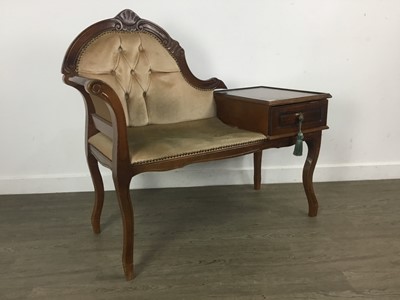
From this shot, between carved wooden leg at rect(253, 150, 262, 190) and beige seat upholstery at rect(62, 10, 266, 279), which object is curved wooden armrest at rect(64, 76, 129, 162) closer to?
beige seat upholstery at rect(62, 10, 266, 279)

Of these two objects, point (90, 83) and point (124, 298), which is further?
point (124, 298)

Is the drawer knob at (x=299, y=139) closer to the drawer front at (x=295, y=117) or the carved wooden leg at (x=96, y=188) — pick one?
the drawer front at (x=295, y=117)

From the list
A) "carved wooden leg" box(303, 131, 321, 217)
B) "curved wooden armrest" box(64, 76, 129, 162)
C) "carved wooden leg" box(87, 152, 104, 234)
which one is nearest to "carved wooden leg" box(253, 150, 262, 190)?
"carved wooden leg" box(303, 131, 321, 217)

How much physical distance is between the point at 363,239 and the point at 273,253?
0.44 m

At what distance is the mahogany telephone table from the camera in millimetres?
1588

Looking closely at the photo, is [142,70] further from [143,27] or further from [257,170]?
[257,170]

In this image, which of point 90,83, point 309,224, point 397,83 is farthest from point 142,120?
point 397,83

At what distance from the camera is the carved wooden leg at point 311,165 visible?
5.76 ft

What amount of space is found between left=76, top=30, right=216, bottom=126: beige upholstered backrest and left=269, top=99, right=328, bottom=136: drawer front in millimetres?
441

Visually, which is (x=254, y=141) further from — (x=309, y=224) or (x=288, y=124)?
(x=309, y=224)

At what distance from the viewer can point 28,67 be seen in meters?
2.09

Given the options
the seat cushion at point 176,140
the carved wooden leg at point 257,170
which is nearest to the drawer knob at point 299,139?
the seat cushion at point 176,140

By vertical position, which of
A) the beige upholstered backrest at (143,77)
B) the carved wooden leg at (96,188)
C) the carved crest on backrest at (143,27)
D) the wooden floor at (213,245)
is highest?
the carved crest on backrest at (143,27)

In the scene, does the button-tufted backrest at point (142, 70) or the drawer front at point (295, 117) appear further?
the button-tufted backrest at point (142, 70)
